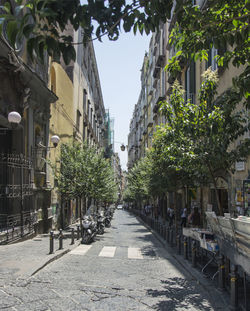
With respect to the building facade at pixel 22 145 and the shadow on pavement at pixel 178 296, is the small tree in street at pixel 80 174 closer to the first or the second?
the building facade at pixel 22 145

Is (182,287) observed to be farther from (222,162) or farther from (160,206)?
(160,206)

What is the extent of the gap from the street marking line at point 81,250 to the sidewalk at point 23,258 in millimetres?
166

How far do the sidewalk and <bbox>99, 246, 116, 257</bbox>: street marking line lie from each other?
45.5 inches

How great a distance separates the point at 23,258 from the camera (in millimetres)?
9781

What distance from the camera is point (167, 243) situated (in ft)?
49.0

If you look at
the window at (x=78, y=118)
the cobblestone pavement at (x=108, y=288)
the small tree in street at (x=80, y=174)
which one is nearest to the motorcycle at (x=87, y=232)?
the small tree in street at (x=80, y=174)

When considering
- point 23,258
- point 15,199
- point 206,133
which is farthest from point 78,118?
point 206,133

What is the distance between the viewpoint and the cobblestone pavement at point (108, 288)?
6.04 m

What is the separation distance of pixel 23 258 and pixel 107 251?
3.65 meters

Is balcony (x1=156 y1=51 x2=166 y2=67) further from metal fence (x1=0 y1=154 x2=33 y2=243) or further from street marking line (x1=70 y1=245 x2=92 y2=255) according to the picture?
street marking line (x1=70 y1=245 x2=92 y2=255)

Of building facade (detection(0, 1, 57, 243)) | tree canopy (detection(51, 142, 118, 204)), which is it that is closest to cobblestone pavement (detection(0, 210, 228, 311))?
building facade (detection(0, 1, 57, 243))

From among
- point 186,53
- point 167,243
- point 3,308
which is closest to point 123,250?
point 167,243

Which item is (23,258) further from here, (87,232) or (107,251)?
(87,232)

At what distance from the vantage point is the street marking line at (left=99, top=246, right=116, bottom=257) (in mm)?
11702
